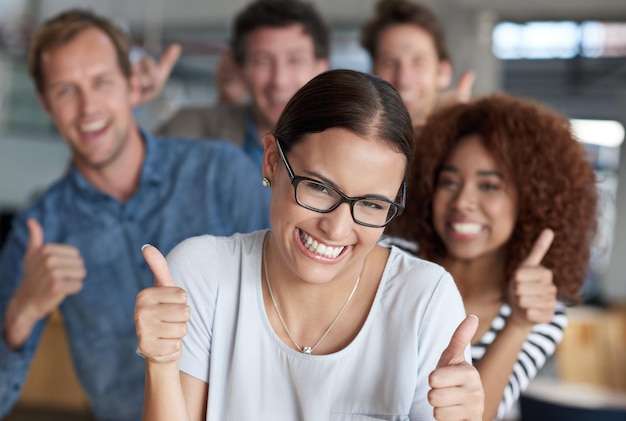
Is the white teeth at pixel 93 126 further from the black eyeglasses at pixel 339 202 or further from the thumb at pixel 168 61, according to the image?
the black eyeglasses at pixel 339 202

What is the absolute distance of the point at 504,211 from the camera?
2287mm

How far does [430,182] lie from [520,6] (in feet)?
19.4

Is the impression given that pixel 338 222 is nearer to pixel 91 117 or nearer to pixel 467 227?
pixel 467 227

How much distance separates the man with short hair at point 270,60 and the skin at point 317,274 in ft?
5.08

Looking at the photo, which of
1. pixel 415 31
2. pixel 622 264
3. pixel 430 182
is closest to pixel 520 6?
pixel 622 264

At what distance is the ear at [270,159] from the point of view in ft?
5.68

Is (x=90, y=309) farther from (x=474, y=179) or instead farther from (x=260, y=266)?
(x=474, y=179)

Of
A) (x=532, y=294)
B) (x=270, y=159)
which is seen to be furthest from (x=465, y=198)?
(x=270, y=159)

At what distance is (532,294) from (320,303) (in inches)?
25.5

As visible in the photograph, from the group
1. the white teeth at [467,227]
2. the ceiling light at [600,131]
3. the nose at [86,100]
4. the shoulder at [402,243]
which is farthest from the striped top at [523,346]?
the ceiling light at [600,131]

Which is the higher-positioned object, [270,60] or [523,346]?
[270,60]

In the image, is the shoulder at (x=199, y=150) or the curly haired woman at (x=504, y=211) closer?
the curly haired woman at (x=504, y=211)

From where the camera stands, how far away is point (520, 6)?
7754 millimetres

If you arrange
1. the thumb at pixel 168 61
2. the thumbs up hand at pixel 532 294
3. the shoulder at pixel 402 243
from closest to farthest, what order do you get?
the thumbs up hand at pixel 532 294
the shoulder at pixel 402 243
the thumb at pixel 168 61
